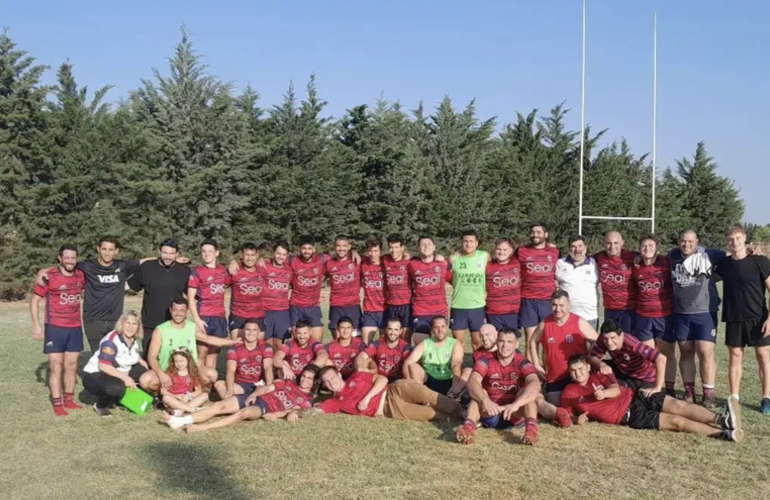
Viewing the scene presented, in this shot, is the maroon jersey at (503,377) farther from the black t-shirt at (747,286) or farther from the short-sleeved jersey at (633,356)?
the black t-shirt at (747,286)

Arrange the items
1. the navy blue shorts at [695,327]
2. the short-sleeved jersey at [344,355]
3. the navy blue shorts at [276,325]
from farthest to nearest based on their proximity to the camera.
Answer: the navy blue shorts at [276,325], the short-sleeved jersey at [344,355], the navy blue shorts at [695,327]

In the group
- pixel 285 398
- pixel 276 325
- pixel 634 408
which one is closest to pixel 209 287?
pixel 276 325

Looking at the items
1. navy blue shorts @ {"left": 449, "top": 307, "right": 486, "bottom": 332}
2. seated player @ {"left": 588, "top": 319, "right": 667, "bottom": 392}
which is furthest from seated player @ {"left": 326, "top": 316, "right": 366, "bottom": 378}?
seated player @ {"left": 588, "top": 319, "right": 667, "bottom": 392}

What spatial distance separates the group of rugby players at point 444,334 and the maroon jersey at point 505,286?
17 millimetres

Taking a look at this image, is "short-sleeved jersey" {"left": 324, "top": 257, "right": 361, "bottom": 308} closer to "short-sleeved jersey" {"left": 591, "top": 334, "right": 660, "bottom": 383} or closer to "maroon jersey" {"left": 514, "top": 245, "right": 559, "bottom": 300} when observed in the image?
"maroon jersey" {"left": 514, "top": 245, "right": 559, "bottom": 300}

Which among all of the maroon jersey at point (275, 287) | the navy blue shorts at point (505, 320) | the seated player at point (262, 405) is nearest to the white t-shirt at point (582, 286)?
the navy blue shorts at point (505, 320)

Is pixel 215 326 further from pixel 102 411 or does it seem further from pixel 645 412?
pixel 645 412

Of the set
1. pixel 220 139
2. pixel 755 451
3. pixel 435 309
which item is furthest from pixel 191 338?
pixel 220 139

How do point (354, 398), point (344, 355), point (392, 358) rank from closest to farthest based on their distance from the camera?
point (354, 398), point (392, 358), point (344, 355)

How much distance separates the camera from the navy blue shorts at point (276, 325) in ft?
28.4

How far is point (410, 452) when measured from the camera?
5.73 meters

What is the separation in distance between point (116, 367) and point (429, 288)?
3.54m

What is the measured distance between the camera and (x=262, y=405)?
686cm

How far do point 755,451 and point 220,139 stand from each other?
18755 millimetres
